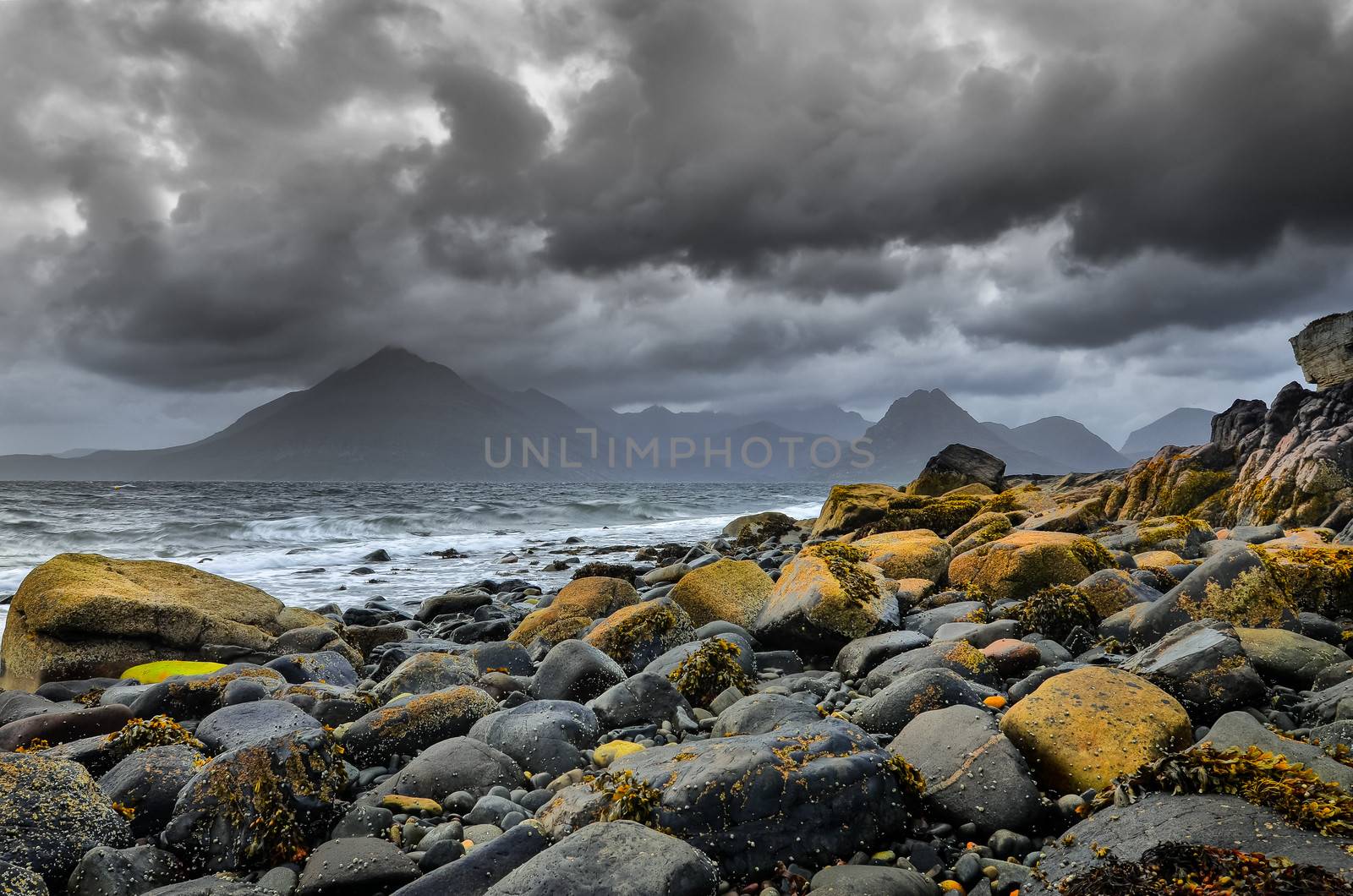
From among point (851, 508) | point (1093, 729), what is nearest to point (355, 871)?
point (1093, 729)

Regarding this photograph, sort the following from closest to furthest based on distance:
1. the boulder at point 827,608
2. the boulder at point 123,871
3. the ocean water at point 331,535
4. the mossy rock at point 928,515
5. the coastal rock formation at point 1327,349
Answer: the boulder at point 123,871
the boulder at point 827,608
the mossy rock at point 928,515
the ocean water at point 331,535
the coastal rock formation at point 1327,349

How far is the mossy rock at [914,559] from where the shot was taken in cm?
1051

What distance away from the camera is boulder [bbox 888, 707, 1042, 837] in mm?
3594

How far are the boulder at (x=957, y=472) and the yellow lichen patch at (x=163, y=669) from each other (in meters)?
28.9

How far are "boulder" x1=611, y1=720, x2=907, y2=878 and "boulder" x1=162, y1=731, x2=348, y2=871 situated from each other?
1.68 meters

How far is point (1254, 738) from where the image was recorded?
3510 millimetres

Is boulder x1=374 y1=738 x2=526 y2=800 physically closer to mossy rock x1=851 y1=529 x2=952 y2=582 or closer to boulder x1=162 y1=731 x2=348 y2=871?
boulder x1=162 y1=731 x2=348 y2=871

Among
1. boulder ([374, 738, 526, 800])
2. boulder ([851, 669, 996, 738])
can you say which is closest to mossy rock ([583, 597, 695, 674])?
boulder ([374, 738, 526, 800])

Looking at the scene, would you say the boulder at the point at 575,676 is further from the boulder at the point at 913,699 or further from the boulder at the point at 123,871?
the boulder at the point at 123,871

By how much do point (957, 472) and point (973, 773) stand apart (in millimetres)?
32399

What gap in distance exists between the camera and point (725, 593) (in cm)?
911

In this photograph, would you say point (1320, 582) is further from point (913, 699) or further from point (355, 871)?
point (355, 871)

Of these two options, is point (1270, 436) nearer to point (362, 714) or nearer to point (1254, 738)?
point (1254, 738)

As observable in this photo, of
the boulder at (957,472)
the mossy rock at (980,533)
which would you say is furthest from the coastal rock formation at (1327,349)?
the mossy rock at (980,533)
